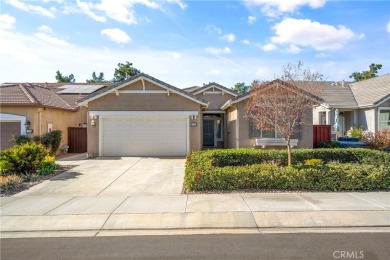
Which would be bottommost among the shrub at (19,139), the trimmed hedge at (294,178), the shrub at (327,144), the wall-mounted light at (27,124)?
the trimmed hedge at (294,178)

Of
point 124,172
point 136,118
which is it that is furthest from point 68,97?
point 124,172

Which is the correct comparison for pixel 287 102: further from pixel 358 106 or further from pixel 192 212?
pixel 358 106

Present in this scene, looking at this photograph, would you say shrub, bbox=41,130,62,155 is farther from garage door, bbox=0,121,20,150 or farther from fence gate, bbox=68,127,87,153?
fence gate, bbox=68,127,87,153

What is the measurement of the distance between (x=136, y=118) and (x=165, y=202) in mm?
8925

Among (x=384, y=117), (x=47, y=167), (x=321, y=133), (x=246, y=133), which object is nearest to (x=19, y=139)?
(x=47, y=167)

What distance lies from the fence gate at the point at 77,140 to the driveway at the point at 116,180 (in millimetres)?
6269

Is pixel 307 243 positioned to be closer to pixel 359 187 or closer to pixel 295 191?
pixel 295 191

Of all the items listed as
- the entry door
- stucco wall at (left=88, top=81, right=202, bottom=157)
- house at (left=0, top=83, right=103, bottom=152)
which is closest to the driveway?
stucco wall at (left=88, top=81, right=202, bottom=157)

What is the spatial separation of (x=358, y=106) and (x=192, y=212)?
64.7 ft

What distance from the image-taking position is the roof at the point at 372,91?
1925cm

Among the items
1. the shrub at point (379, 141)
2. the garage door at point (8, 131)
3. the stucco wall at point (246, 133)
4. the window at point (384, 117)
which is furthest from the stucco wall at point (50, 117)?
the window at point (384, 117)

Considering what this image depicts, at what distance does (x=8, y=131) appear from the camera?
15.2m

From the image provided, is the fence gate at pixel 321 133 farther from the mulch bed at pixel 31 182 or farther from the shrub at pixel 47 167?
the shrub at pixel 47 167

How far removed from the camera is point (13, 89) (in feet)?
56.1
